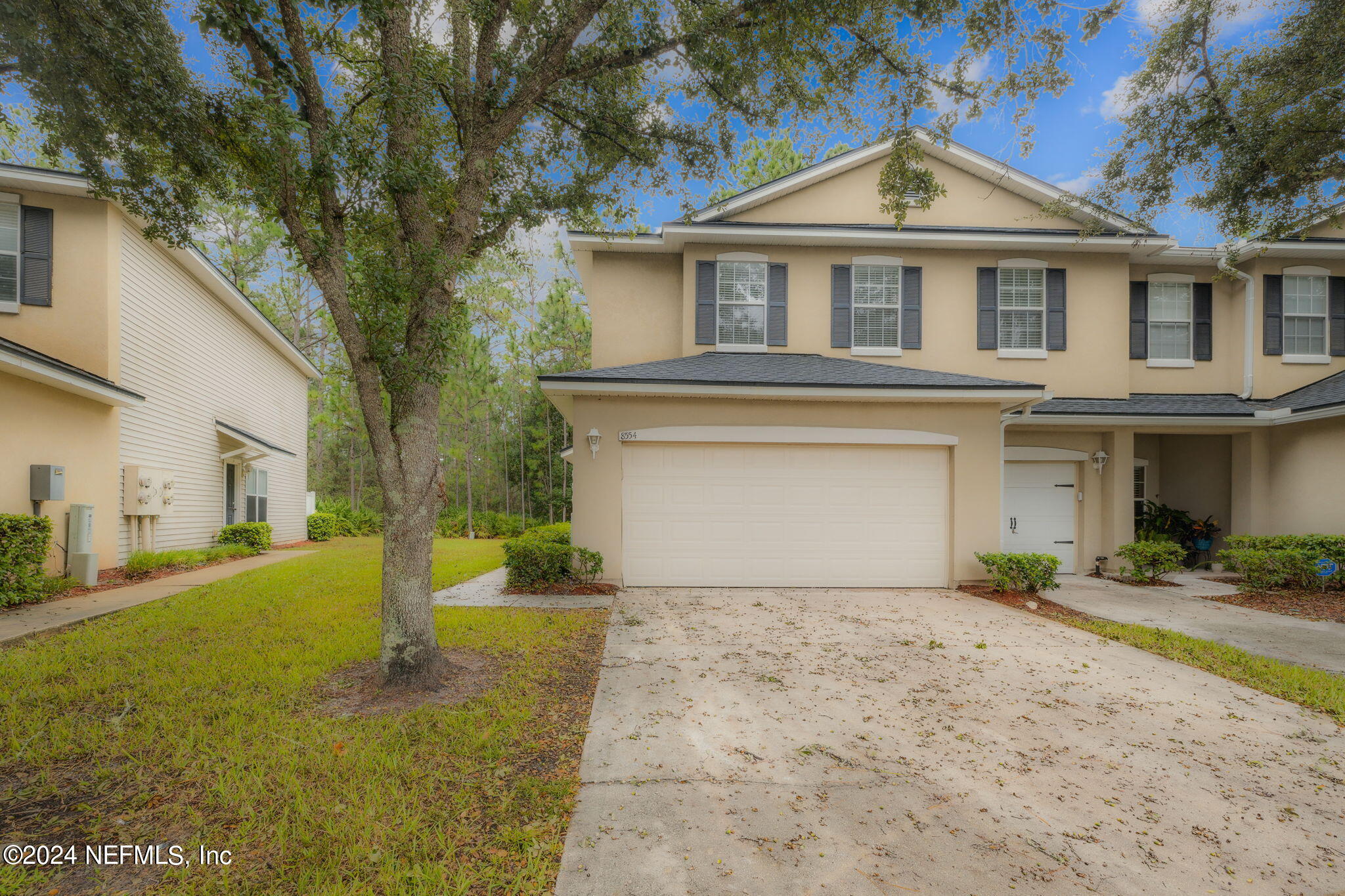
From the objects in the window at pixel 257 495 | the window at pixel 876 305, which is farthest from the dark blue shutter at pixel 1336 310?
the window at pixel 257 495

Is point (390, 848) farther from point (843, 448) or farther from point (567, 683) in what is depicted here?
point (843, 448)

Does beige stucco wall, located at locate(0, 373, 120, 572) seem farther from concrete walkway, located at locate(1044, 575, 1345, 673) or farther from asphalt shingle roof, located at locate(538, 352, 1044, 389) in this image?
concrete walkway, located at locate(1044, 575, 1345, 673)

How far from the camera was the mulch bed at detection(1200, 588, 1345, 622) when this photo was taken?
7.80m

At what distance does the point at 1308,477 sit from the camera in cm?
1032

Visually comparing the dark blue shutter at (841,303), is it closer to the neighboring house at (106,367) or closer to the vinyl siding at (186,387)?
the neighboring house at (106,367)

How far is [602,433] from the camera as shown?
29.0 feet

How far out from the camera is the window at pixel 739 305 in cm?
1095

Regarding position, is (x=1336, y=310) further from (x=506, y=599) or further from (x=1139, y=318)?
(x=506, y=599)

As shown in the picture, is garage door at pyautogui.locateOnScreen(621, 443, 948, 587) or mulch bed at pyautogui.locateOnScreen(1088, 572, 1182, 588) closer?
garage door at pyautogui.locateOnScreen(621, 443, 948, 587)

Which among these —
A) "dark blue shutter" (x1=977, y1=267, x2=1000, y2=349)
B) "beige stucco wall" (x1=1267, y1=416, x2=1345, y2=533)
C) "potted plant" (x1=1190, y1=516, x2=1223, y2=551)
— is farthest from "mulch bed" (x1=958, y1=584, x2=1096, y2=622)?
"beige stucco wall" (x1=1267, y1=416, x2=1345, y2=533)

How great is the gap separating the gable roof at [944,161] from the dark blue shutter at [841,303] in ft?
→ 6.01

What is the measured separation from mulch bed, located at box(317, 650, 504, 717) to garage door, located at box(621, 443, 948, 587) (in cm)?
406

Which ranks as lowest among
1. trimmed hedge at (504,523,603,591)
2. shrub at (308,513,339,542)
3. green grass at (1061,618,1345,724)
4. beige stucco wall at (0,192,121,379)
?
shrub at (308,513,339,542)

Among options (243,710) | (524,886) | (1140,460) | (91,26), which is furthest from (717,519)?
(1140,460)
